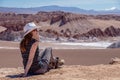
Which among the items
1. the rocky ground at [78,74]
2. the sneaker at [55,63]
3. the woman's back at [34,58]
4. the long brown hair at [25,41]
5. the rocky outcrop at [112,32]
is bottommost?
the rocky outcrop at [112,32]

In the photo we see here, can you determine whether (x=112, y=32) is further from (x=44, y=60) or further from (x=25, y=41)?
(x=25, y=41)

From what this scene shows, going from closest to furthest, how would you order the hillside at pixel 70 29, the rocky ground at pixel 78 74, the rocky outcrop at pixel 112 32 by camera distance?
the rocky ground at pixel 78 74 → the hillside at pixel 70 29 → the rocky outcrop at pixel 112 32

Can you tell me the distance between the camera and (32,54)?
890 cm

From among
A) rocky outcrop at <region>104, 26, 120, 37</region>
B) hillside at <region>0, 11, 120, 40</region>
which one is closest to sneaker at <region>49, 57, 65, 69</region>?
hillside at <region>0, 11, 120, 40</region>

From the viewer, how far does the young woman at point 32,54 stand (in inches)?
350

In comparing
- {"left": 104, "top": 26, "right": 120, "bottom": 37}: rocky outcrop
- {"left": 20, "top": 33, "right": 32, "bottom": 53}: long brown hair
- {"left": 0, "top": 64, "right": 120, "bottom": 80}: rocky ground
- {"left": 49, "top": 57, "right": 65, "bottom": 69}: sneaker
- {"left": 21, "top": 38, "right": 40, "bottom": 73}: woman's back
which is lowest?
{"left": 104, "top": 26, "right": 120, "bottom": 37}: rocky outcrop

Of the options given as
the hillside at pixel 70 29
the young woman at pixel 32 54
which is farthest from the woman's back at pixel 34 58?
the hillside at pixel 70 29

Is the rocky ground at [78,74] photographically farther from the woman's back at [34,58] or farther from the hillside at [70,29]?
the hillside at [70,29]

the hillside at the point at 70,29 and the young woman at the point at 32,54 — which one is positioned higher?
the young woman at the point at 32,54

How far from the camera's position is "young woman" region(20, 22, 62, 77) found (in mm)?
8891

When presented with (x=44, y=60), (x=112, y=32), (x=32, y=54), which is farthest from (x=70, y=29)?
(x=32, y=54)

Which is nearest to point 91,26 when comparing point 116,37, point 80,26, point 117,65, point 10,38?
point 80,26

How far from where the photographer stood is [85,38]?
41.1 metres

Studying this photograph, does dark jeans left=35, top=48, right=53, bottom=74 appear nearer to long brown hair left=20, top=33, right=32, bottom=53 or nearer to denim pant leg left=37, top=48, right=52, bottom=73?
denim pant leg left=37, top=48, right=52, bottom=73
